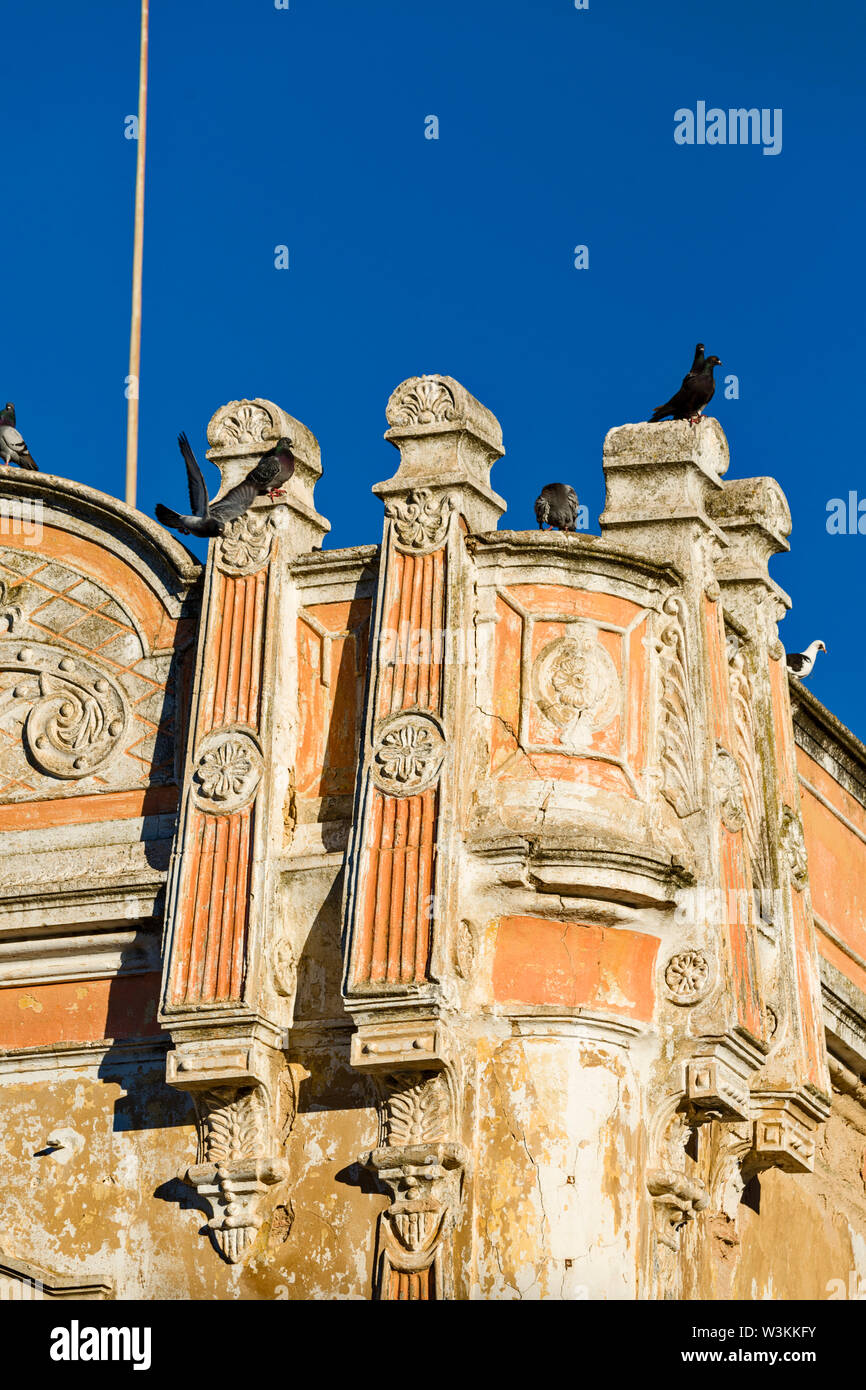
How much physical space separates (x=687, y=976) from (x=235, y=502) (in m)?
4.31

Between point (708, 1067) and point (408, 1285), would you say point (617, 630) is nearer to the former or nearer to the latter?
point (708, 1067)

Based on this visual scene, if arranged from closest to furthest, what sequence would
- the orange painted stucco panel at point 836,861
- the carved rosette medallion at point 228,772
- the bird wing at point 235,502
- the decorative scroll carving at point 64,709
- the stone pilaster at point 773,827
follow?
the carved rosette medallion at point 228,772, the bird wing at point 235,502, the stone pilaster at point 773,827, the decorative scroll carving at point 64,709, the orange painted stucco panel at point 836,861

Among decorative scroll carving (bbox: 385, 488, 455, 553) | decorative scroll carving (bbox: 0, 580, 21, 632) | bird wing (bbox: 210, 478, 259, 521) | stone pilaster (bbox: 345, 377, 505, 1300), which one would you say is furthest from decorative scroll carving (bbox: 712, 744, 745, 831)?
decorative scroll carving (bbox: 0, 580, 21, 632)

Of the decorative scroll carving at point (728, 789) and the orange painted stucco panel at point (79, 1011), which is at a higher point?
the decorative scroll carving at point (728, 789)

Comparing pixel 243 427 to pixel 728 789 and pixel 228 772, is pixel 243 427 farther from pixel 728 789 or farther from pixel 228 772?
pixel 728 789

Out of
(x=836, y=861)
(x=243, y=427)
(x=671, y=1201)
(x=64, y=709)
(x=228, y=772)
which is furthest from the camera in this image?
(x=836, y=861)

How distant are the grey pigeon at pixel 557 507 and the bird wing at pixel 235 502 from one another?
6.47ft

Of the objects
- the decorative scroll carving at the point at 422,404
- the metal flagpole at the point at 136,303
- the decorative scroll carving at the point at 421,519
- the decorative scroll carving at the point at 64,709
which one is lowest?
the decorative scroll carving at the point at 64,709

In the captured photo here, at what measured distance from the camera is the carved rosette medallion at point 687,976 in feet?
52.7

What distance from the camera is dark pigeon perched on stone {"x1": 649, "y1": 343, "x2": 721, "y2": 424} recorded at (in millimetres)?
17469

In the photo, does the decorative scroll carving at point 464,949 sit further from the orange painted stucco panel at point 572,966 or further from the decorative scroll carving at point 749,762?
the decorative scroll carving at point 749,762

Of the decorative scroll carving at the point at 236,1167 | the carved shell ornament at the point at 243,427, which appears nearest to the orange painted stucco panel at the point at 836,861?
the carved shell ornament at the point at 243,427

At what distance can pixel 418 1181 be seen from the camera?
15289mm

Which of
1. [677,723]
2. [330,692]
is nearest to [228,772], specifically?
[330,692]
